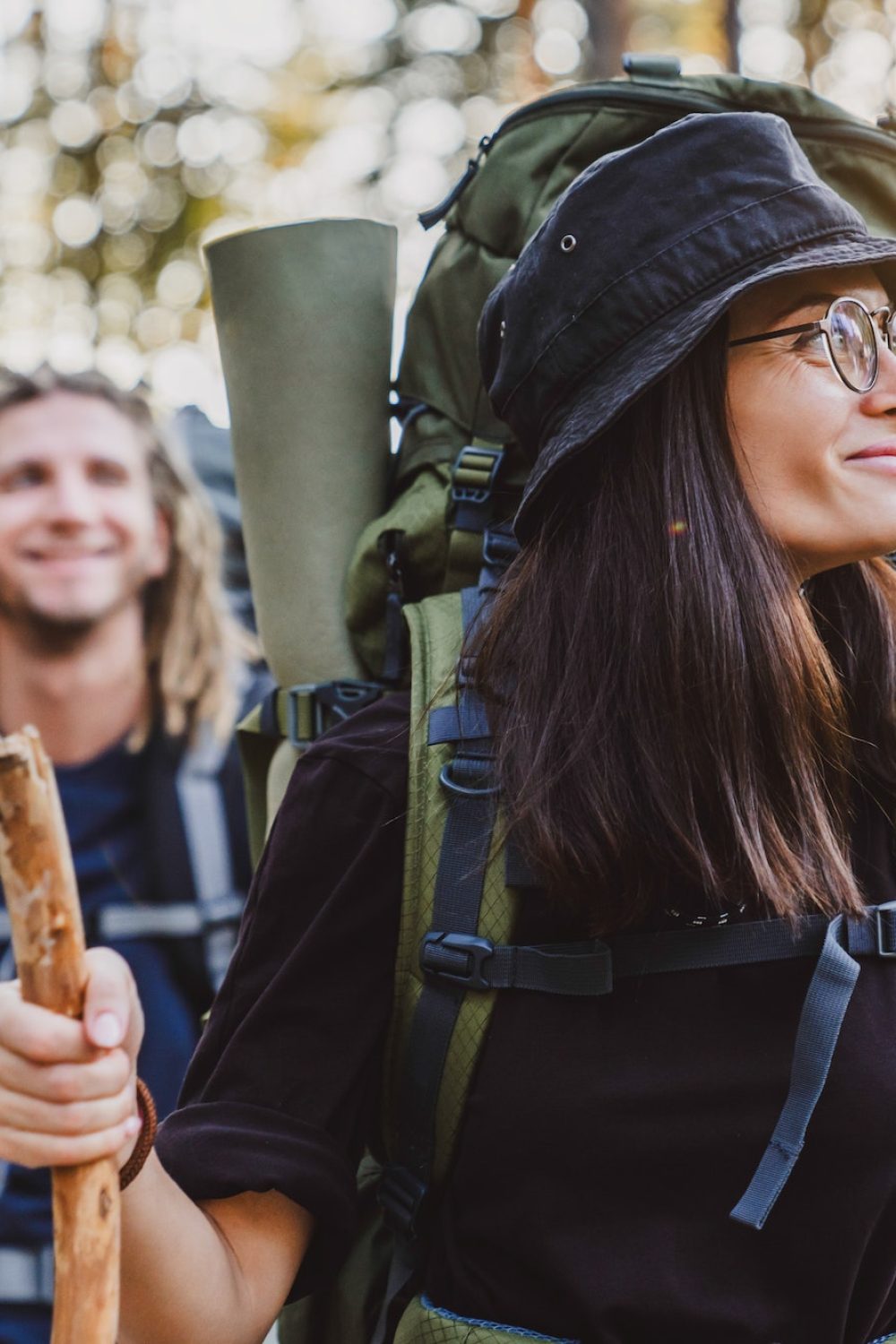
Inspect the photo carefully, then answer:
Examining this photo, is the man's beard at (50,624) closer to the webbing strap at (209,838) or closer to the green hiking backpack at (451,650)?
the webbing strap at (209,838)

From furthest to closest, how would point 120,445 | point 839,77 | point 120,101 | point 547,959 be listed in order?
point 120,101 → point 839,77 → point 120,445 → point 547,959

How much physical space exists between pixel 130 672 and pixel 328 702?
7.20 feet

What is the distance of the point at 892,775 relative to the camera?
1.82 m

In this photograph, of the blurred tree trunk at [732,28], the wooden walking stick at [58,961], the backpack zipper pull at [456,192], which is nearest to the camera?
the wooden walking stick at [58,961]

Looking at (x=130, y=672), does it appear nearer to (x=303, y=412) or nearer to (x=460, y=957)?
(x=303, y=412)

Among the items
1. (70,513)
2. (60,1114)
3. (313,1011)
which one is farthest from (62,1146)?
(70,513)

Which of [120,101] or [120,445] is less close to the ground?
[120,101]

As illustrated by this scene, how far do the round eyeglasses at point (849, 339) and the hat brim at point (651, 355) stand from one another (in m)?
0.07

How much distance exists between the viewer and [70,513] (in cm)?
392

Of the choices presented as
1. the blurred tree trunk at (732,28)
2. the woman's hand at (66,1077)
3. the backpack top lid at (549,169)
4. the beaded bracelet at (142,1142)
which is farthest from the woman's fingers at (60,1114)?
the blurred tree trunk at (732,28)

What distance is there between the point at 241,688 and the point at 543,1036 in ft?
8.78

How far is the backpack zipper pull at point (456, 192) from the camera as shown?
7.60 ft

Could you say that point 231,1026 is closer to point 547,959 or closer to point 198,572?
point 547,959

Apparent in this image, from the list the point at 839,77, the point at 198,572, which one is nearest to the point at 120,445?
the point at 198,572
